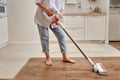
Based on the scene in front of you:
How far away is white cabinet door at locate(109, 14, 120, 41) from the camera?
5684 mm

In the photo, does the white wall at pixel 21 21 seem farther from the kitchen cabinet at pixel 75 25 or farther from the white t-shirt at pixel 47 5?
the white t-shirt at pixel 47 5

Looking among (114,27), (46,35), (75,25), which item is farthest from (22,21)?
(46,35)

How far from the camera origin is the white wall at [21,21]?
5336mm

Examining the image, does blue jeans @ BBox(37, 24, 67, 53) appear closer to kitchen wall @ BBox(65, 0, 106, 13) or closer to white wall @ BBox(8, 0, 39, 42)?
white wall @ BBox(8, 0, 39, 42)

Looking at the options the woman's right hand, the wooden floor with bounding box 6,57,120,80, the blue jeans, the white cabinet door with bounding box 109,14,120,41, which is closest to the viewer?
the wooden floor with bounding box 6,57,120,80

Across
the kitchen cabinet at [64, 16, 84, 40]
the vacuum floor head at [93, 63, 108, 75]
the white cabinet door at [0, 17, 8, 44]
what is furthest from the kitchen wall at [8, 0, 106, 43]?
the vacuum floor head at [93, 63, 108, 75]

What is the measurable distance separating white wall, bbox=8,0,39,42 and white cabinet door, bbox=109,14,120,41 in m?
1.88

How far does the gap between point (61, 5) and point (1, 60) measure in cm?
119

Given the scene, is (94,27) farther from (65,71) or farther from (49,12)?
(65,71)

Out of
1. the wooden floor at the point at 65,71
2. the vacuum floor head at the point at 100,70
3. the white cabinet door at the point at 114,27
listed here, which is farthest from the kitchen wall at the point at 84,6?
the vacuum floor head at the point at 100,70

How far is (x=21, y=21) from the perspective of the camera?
537 centimetres

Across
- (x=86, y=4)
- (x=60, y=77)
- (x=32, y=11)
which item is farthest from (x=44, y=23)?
(x=86, y=4)

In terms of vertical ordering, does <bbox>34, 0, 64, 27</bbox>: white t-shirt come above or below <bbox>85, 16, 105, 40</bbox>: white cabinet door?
above

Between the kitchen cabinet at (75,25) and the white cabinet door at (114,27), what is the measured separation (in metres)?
0.83
